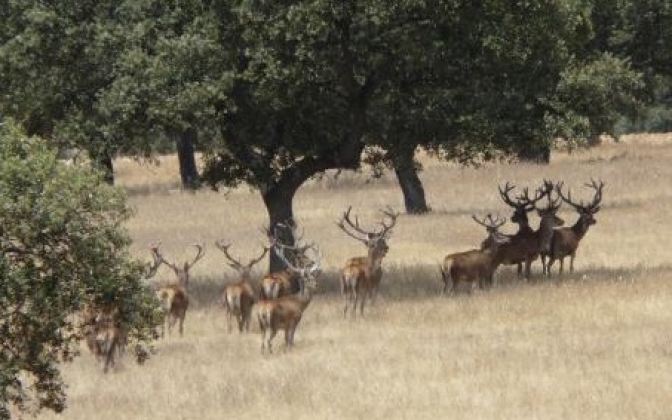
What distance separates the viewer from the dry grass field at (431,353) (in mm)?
16625

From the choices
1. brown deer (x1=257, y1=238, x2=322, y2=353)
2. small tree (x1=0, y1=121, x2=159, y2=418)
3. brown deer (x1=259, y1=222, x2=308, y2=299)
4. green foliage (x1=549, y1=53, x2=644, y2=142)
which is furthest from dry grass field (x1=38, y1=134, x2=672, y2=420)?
small tree (x1=0, y1=121, x2=159, y2=418)

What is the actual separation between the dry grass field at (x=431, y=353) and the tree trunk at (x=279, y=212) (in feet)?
3.74

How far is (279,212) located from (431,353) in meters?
8.61

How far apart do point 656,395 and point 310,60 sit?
10.7 m

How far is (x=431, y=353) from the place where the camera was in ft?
64.7

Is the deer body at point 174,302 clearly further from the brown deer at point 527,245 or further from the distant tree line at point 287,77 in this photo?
the brown deer at point 527,245

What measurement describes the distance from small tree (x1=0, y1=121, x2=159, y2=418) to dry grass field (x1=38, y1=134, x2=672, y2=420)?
3.31 m

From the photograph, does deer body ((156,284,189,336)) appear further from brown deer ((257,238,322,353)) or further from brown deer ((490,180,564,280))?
brown deer ((490,180,564,280))

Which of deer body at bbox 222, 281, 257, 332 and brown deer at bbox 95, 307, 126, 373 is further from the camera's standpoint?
deer body at bbox 222, 281, 257, 332

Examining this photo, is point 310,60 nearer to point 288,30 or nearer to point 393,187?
point 288,30

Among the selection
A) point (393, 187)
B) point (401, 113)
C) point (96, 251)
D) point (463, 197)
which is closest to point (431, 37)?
point (401, 113)

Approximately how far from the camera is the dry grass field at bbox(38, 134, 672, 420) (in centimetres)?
1662

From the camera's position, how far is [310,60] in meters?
25.0

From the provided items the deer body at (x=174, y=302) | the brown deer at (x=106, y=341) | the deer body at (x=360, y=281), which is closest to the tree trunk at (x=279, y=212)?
the deer body at (x=360, y=281)
